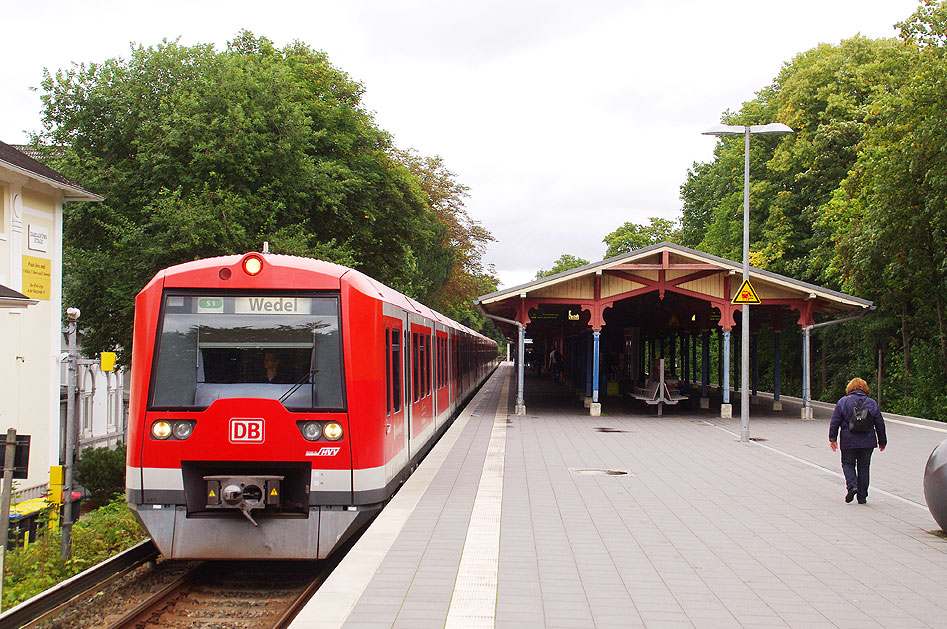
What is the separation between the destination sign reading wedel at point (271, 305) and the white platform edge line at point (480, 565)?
99.8 inches

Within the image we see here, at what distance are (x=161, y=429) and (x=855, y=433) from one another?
7403 mm

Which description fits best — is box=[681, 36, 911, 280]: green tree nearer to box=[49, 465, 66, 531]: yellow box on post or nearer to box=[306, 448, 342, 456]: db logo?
box=[49, 465, 66, 531]: yellow box on post

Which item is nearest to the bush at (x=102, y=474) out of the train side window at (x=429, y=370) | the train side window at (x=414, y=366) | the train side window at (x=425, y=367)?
the train side window at (x=429, y=370)

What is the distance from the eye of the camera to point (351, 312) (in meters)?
7.80

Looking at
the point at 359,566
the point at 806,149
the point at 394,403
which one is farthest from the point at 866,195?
the point at 359,566

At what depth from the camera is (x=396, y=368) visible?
9766mm

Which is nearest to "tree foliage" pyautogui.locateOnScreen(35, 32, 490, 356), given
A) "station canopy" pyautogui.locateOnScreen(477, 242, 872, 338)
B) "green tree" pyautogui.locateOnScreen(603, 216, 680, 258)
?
"station canopy" pyautogui.locateOnScreen(477, 242, 872, 338)

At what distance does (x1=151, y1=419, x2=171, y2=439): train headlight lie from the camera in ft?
24.4

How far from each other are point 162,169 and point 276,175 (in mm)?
2985

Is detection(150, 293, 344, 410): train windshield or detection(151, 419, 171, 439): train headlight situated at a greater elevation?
detection(150, 293, 344, 410): train windshield

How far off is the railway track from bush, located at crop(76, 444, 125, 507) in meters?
12.5

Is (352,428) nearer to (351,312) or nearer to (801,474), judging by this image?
(351,312)

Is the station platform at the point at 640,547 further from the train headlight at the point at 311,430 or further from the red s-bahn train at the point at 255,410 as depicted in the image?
the train headlight at the point at 311,430

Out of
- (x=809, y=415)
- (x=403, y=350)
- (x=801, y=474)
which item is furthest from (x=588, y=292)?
(x=403, y=350)
